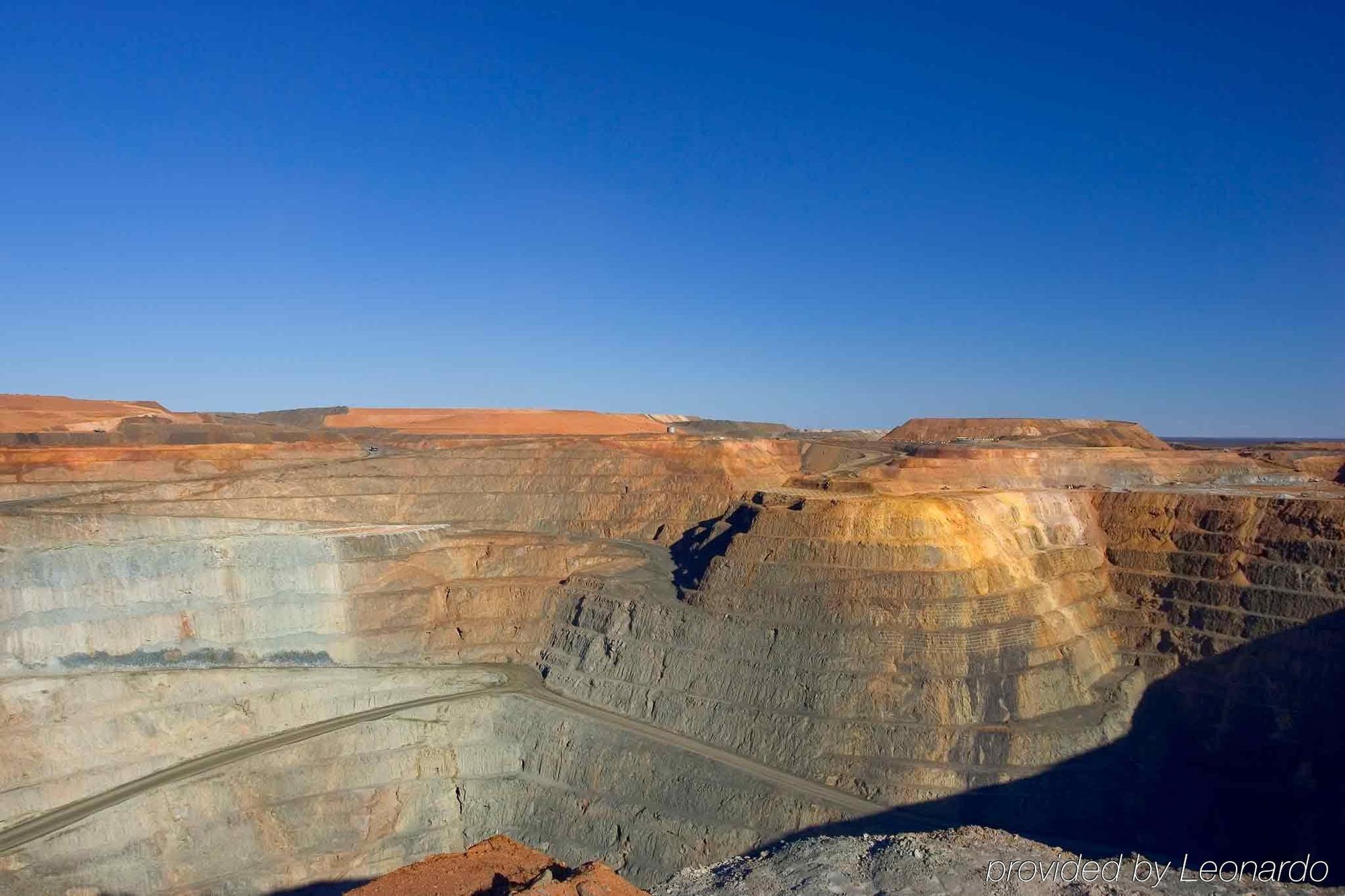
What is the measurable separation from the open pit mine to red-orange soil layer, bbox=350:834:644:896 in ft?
33.7

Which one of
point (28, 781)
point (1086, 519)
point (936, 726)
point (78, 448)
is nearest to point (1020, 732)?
point (936, 726)

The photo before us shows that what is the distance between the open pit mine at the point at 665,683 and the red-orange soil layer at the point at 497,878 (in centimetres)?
1028

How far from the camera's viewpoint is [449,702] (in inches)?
1517

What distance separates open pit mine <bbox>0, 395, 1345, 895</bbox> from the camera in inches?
1208

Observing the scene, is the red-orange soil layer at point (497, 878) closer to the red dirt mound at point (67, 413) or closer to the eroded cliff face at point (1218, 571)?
the eroded cliff face at point (1218, 571)

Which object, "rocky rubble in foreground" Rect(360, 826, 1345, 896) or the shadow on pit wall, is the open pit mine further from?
"rocky rubble in foreground" Rect(360, 826, 1345, 896)

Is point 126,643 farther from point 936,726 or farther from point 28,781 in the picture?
point 936,726

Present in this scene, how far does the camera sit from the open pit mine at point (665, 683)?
30.7 metres

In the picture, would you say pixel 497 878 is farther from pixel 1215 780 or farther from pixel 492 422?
pixel 492 422

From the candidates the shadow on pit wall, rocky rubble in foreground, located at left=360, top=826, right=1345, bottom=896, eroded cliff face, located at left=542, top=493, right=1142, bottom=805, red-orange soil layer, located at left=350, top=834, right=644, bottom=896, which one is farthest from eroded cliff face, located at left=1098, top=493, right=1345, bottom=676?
red-orange soil layer, located at left=350, top=834, right=644, bottom=896

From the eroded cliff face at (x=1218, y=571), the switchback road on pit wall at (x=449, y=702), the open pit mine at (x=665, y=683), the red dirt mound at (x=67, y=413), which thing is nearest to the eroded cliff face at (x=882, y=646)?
the open pit mine at (x=665, y=683)

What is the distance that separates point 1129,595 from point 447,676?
1361 inches

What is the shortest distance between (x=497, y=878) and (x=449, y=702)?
21.5 metres

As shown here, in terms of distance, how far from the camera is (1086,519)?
146 ft
